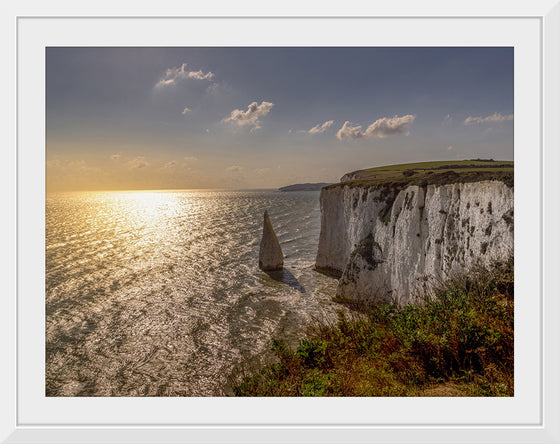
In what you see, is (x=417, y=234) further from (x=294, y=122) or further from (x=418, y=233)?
(x=294, y=122)

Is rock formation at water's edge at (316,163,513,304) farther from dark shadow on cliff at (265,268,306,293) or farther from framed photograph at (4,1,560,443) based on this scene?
dark shadow on cliff at (265,268,306,293)

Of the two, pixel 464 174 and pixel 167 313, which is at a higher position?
pixel 464 174

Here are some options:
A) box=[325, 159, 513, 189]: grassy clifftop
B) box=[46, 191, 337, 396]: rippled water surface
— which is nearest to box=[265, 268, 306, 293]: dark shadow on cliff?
box=[46, 191, 337, 396]: rippled water surface

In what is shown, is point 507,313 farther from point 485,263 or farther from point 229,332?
point 229,332

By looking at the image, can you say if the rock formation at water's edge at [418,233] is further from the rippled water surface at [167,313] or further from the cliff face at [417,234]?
the rippled water surface at [167,313]

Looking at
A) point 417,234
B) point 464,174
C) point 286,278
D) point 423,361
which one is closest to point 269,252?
point 286,278

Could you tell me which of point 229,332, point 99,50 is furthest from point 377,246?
point 99,50

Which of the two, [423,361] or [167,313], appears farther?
[167,313]
